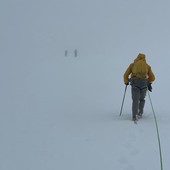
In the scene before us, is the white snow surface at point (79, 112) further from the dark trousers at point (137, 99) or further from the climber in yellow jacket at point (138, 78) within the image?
the climber in yellow jacket at point (138, 78)

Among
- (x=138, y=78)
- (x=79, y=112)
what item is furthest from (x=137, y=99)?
(x=79, y=112)

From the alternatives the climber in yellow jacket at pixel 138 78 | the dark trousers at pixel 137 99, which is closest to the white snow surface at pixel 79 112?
the dark trousers at pixel 137 99

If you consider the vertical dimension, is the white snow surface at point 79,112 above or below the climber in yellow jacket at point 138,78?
below

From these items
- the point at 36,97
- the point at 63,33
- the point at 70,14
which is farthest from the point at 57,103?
the point at 70,14

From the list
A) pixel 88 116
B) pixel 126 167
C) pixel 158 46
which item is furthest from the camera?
pixel 158 46

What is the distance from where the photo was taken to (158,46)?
4047 cm

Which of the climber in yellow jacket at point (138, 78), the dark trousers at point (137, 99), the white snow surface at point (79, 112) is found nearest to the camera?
the white snow surface at point (79, 112)

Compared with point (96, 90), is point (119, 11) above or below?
above

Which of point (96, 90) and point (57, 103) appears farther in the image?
point (96, 90)

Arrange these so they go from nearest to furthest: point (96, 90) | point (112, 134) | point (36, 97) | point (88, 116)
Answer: point (112, 134) → point (88, 116) → point (36, 97) → point (96, 90)

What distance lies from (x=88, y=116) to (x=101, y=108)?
5.98 feet

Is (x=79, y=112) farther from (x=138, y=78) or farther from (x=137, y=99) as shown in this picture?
(x=138, y=78)

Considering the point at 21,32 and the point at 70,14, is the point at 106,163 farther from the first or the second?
the point at 70,14

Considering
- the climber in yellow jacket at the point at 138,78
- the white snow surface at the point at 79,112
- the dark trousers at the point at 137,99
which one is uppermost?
the climber in yellow jacket at the point at 138,78
